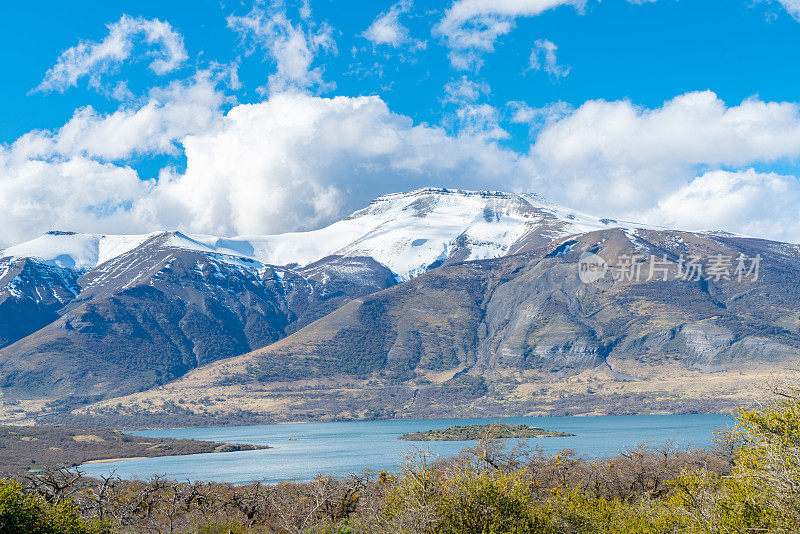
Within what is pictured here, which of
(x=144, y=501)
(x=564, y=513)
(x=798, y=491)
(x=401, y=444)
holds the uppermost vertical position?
(x=798, y=491)

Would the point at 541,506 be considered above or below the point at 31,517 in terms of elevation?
below

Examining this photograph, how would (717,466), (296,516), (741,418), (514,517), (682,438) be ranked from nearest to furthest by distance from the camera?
(741,418) → (514,517) → (296,516) → (717,466) → (682,438)

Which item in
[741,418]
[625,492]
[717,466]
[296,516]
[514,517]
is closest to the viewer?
[741,418]

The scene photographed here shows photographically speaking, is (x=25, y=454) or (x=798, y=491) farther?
(x=25, y=454)

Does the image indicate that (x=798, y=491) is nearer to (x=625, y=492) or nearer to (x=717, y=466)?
(x=625, y=492)

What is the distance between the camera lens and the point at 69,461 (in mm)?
172875

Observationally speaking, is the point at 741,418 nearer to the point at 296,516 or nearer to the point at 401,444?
the point at 296,516

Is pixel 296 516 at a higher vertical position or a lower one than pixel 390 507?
lower

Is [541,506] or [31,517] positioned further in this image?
[541,506]

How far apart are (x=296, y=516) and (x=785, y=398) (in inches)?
1347

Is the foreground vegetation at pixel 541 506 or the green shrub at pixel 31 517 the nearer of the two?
the foreground vegetation at pixel 541 506

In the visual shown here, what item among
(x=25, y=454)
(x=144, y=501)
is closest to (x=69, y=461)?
(x=25, y=454)

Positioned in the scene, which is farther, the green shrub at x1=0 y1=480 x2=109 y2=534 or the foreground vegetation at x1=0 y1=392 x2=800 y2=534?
the green shrub at x1=0 y1=480 x2=109 y2=534

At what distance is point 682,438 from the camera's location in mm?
171750
